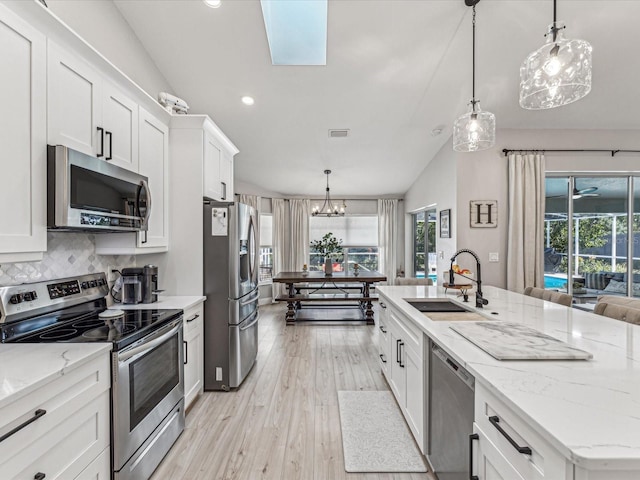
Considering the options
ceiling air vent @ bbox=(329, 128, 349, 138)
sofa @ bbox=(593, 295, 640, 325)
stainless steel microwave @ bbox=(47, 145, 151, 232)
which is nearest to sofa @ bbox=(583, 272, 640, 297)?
sofa @ bbox=(593, 295, 640, 325)

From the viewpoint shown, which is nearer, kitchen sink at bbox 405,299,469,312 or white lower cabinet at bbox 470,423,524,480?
white lower cabinet at bbox 470,423,524,480

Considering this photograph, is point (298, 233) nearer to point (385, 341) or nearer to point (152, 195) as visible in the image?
point (385, 341)

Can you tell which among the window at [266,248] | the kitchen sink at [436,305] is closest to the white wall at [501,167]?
the kitchen sink at [436,305]

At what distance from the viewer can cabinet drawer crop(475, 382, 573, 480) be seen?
771 millimetres

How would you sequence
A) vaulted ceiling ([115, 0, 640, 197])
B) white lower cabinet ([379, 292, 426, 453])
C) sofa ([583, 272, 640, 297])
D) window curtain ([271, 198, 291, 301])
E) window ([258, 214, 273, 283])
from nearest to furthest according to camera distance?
white lower cabinet ([379, 292, 426, 453]) → vaulted ceiling ([115, 0, 640, 197]) → sofa ([583, 272, 640, 297]) → window ([258, 214, 273, 283]) → window curtain ([271, 198, 291, 301])

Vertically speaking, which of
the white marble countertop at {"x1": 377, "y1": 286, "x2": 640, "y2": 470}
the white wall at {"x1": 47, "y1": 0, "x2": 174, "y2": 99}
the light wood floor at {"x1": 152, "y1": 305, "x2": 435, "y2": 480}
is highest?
the white wall at {"x1": 47, "y1": 0, "x2": 174, "y2": 99}

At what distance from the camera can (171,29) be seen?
8.73 feet

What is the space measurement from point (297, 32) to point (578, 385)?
3.43 meters

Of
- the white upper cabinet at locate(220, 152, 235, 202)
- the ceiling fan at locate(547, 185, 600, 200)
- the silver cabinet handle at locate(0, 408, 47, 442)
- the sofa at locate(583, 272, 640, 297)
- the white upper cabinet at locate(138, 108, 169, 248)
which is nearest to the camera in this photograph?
the silver cabinet handle at locate(0, 408, 47, 442)

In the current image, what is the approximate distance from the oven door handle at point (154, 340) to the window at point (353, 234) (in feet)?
17.4

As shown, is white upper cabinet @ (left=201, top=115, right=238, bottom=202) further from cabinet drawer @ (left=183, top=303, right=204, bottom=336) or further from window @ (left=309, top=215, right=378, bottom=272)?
window @ (left=309, top=215, right=378, bottom=272)

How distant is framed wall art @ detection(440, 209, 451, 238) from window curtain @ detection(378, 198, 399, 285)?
2.53 metres

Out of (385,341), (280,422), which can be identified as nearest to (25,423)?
(280,422)

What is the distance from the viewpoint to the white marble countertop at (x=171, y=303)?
A: 229cm
